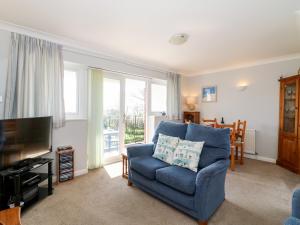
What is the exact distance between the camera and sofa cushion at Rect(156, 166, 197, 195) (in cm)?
184

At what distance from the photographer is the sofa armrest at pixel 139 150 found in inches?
107

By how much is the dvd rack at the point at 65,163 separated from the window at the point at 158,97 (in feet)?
8.08

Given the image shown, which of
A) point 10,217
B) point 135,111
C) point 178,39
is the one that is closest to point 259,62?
point 178,39

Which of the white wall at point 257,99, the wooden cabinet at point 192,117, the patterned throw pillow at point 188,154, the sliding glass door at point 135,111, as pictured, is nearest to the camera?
the patterned throw pillow at point 188,154

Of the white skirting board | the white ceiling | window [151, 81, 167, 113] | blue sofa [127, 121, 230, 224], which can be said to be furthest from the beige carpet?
the white ceiling

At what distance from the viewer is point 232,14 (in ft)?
6.97

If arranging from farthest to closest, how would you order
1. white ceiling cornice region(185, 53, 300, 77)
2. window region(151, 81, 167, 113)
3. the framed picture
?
the framed picture → window region(151, 81, 167, 113) → white ceiling cornice region(185, 53, 300, 77)

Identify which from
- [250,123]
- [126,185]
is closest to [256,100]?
[250,123]

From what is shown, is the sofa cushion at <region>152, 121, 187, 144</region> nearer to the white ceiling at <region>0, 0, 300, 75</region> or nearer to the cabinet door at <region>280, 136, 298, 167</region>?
the white ceiling at <region>0, 0, 300, 75</region>

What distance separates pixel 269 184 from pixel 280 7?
266 centimetres

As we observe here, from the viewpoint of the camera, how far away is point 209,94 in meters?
5.17

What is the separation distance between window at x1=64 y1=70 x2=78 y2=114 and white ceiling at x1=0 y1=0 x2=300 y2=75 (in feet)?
2.24

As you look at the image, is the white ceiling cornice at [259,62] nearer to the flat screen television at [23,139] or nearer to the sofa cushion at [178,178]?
the sofa cushion at [178,178]

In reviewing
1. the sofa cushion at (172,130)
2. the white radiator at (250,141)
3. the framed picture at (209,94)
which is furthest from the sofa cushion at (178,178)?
the framed picture at (209,94)
